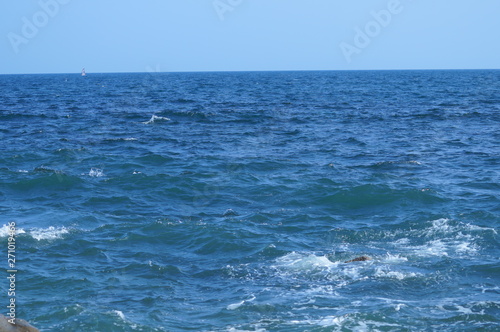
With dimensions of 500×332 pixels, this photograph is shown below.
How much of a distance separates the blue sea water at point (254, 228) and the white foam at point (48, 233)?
10 centimetres

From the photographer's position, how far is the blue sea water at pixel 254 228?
14.4 m

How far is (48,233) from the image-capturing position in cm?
2025

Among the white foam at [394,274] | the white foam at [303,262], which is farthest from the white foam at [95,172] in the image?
the white foam at [394,274]

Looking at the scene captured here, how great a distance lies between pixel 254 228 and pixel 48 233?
23.1 ft

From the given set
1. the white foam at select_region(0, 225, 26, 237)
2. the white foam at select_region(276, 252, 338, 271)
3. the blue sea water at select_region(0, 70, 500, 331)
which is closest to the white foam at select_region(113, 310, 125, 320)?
the blue sea water at select_region(0, 70, 500, 331)

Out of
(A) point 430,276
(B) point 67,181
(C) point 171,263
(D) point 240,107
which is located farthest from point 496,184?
(D) point 240,107

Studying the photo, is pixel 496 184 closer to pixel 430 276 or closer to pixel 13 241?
pixel 430 276

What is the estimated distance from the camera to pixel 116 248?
1908 centimetres

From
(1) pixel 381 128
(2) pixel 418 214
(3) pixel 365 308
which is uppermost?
(1) pixel 381 128

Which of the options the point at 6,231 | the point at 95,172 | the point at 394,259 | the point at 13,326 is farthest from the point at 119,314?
the point at 95,172

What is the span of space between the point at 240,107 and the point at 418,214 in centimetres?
4066

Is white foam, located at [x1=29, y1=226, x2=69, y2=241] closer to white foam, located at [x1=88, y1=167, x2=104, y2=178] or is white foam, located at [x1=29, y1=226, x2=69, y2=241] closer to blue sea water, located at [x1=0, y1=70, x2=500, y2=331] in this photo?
blue sea water, located at [x1=0, y1=70, x2=500, y2=331]

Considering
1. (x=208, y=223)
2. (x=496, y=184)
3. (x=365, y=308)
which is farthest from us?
(x=496, y=184)

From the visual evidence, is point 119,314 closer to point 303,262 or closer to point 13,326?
point 13,326
